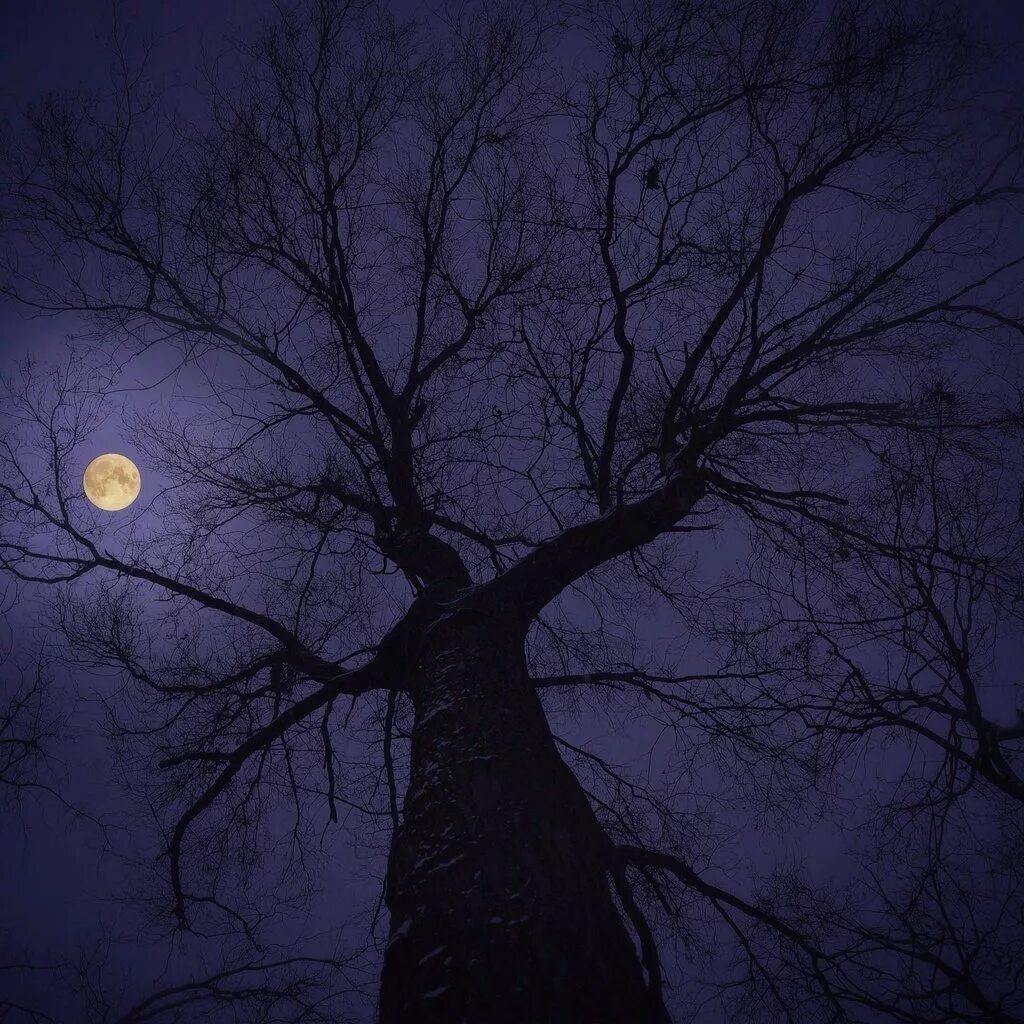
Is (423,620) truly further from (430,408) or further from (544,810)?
(430,408)

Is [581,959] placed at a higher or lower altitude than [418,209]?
lower

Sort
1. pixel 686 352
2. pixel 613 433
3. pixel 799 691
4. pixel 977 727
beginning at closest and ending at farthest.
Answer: pixel 977 727
pixel 799 691
pixel 613 433
pixel 686 352

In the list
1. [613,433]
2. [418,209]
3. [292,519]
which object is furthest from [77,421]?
[613,433]

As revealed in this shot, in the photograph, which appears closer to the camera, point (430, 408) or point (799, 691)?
point (799, 691)

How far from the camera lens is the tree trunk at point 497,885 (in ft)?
5.49

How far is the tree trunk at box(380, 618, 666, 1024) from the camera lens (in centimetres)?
167

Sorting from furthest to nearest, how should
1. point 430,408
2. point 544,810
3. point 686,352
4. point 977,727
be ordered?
point 430,408 → point 686,352 → point 977,727 → point 544,810

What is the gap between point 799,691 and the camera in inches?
145

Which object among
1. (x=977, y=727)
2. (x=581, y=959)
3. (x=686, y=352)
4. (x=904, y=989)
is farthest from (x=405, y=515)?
(x=904, y=989)

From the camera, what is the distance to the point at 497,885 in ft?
6.31

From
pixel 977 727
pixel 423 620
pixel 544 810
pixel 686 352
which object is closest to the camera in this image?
pixel 544 810

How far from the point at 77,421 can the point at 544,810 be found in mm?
4580

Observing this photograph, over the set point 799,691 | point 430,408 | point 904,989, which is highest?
point 430,408

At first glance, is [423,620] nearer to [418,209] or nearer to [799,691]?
[799,691]
